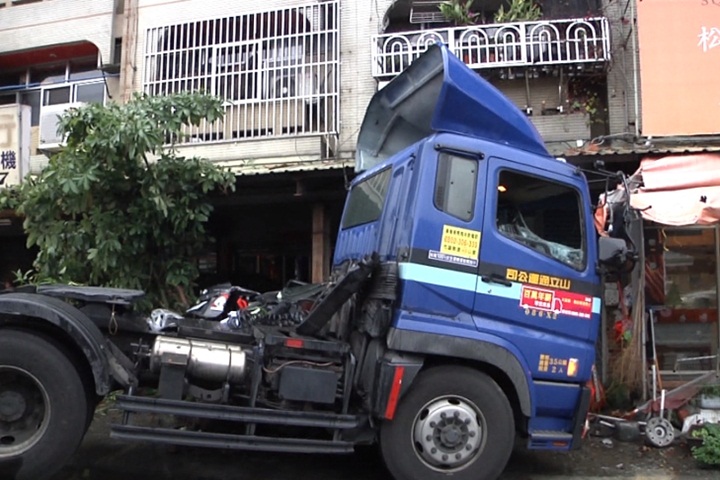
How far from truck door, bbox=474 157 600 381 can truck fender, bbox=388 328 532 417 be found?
13 centimetres

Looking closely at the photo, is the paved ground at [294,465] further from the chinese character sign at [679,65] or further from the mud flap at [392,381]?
the chinese character sign at [679,65]

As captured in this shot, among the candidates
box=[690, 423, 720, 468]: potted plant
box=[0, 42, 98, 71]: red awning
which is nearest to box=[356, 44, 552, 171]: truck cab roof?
box=[690, 423, 720, 468]: potted plant

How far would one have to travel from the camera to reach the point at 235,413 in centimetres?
432

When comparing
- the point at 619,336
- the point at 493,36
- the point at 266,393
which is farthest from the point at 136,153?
the point at 619,336

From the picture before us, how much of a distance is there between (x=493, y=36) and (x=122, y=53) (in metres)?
6.21

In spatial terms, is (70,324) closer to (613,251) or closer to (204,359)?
(204,359)

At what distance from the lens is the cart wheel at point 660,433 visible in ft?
19.8

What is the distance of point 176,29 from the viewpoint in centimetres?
999

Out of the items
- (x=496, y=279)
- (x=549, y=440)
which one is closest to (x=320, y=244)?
(x=496, y=279)

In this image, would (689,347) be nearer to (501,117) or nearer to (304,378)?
(501,117)

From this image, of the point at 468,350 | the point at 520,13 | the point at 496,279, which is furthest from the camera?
the point at 520,13

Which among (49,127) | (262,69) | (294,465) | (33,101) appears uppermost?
(33,101)

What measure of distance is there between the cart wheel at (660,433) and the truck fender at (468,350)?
2280 mm

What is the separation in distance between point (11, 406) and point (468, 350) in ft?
10.7
